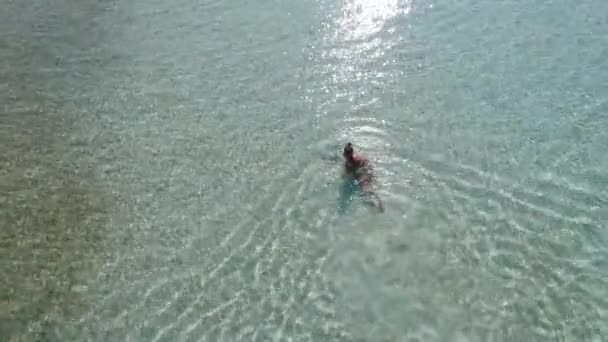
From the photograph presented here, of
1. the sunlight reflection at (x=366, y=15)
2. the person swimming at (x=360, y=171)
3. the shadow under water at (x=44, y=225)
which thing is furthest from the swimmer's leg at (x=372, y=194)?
the sunlight reflection at (x=366, y=15)

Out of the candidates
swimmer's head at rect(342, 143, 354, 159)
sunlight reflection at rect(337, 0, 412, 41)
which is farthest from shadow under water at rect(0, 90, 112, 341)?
sunlight reflection at rect(337, 0, 412, 41)

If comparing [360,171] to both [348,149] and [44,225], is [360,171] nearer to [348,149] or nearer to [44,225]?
[348,149]

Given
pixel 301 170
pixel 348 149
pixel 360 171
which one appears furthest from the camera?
pixel 301 170

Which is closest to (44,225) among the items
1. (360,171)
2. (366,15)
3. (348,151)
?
(348,151)

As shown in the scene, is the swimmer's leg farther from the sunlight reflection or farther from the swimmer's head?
the sunlight reflection

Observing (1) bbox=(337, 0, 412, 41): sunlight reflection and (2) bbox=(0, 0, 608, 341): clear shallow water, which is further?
(1) bbox=(337, 0, 412, 41): sunlight reflection

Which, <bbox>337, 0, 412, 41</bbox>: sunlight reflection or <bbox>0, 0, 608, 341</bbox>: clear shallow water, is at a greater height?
<bbox>337, 0, 412, 41</bbox>: sunlight reflection
